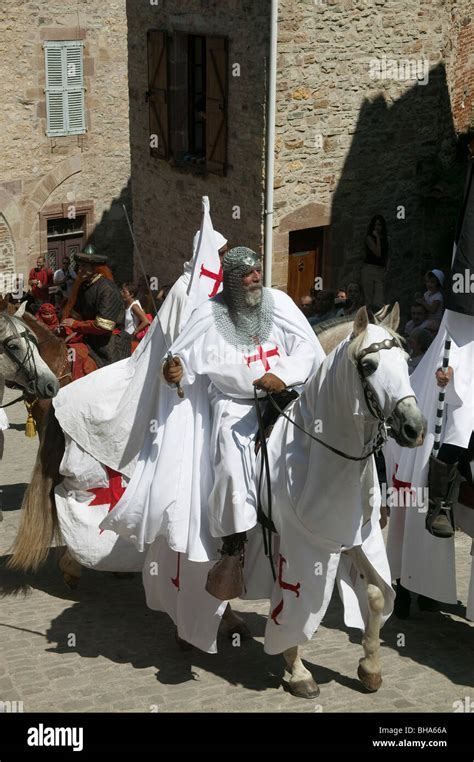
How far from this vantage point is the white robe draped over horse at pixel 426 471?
7465mm

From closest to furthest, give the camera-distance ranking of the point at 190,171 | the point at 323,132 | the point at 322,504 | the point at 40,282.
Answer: the point at 322,504
the point at 323,132
the point at 190,171
the point at 40,282

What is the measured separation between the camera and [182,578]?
759cm

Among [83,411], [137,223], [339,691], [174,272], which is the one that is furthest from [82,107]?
[339,691]

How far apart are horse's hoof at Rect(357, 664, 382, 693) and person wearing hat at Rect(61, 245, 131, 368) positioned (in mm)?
4191

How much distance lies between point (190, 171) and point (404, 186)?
119 inches

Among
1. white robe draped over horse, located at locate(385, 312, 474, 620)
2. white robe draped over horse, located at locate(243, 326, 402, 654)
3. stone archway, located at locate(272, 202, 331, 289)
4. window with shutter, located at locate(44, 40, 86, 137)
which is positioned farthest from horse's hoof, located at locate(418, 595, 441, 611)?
window with shutter, located at locate(44, 40, 86, 137)

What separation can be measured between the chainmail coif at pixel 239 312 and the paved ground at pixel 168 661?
217cm

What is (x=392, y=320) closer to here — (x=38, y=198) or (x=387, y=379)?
(x=387, y=379)

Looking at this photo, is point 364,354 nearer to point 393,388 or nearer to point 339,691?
point 393,388

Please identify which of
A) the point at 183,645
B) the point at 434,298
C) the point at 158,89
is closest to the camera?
the point at 183,645

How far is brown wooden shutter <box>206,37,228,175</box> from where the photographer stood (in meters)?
15.1

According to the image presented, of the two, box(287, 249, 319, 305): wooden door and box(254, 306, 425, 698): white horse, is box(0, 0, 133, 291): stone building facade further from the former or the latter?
box(254, 306, 425, 698): white horse

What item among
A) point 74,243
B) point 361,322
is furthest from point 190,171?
point 361,322

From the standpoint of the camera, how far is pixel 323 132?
49.6 ft
